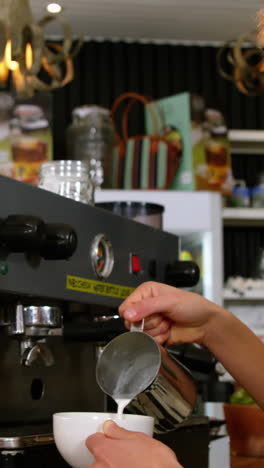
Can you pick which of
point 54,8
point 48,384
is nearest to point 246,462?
point 48,384

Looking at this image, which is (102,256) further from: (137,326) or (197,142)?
(197,142)

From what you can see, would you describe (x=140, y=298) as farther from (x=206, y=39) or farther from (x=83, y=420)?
(x=206, y=39)

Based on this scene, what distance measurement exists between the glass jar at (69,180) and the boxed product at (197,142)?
2269 mm

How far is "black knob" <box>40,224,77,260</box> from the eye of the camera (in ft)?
3.14

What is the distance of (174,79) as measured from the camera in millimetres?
4184

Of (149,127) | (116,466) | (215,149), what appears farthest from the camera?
(149,127)

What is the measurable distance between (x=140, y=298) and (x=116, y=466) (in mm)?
328

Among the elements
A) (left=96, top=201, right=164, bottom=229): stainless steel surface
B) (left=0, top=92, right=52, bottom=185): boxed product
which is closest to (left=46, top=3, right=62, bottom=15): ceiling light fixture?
(left=0, top=92, right=52, bottom=185): boxed product

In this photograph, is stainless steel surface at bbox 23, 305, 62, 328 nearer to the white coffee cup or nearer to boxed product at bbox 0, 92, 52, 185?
the white coffee cup

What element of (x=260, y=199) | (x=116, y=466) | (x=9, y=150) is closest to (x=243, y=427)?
(x=116, y=466)

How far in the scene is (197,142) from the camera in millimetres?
3520

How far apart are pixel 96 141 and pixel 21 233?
2489 millimetres

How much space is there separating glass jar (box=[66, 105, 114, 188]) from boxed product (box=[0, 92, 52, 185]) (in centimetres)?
16

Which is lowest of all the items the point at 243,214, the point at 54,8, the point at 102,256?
the point at 102,256
